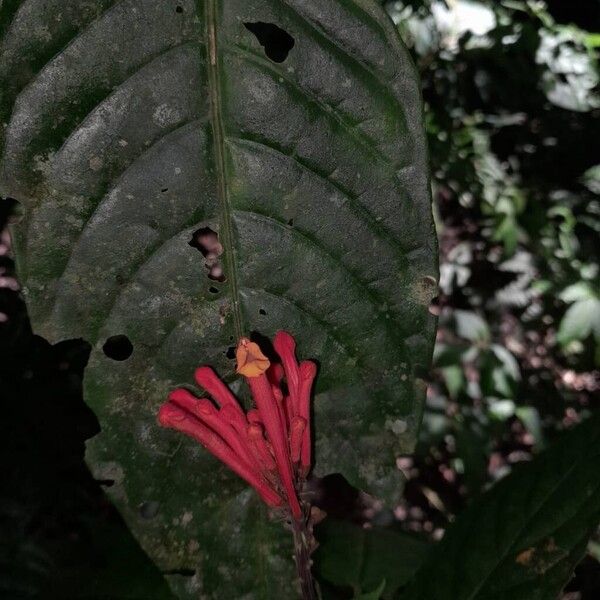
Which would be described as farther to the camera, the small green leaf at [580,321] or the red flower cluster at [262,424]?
the small green leaf at [580,321]

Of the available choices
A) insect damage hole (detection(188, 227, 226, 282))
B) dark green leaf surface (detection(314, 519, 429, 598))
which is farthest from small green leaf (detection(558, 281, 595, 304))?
insect damage hole (detection(188, 227, 226, 282))

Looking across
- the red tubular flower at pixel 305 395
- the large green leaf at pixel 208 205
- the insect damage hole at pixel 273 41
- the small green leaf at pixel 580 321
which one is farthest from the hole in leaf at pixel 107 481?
the small green leaf at pixel 580 321

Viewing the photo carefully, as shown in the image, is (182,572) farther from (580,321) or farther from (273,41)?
(580,321)

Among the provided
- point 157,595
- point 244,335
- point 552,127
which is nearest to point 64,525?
point 157,595

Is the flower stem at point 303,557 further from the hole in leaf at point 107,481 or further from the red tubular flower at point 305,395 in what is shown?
the hole in leaf at point 107,481

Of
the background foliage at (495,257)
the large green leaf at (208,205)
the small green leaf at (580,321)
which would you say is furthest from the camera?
the small green leaf at (580,321)

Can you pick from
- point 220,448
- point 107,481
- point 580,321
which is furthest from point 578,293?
point 220,448

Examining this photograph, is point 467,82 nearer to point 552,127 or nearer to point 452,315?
point 552,127
